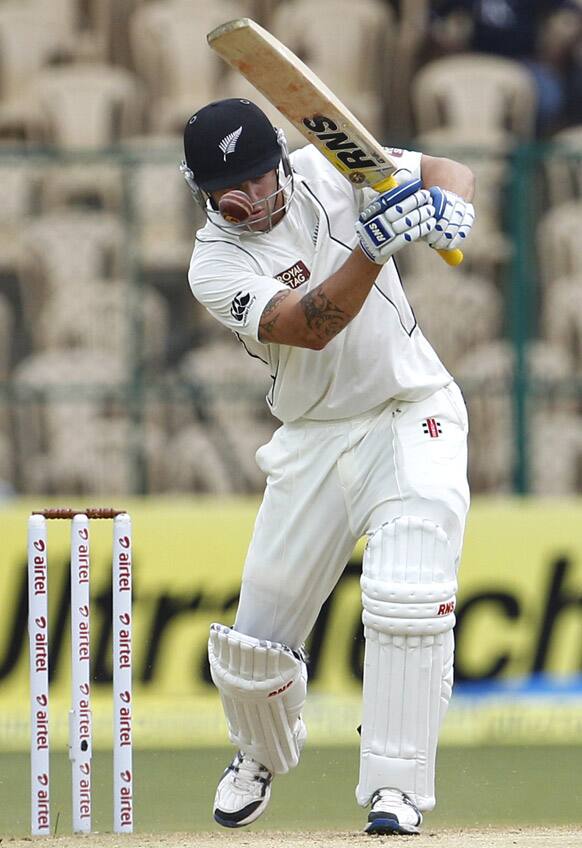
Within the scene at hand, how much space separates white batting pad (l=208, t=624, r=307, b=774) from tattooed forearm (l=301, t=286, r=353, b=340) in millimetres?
932

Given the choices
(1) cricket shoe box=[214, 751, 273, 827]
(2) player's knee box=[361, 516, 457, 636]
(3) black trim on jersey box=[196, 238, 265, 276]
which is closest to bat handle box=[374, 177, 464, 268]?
(3) black trim on jersey box=[196, 238, 265, 276]

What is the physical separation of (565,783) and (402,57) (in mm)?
5897

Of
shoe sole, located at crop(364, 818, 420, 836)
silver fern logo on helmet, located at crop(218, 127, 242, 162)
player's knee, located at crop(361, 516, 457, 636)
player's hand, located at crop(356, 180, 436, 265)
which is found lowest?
shoe sole, located at crop(364, 818, 420, 836)

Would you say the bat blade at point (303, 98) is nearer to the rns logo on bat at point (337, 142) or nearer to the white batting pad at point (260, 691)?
the rns logo on bat at point (337, 142)

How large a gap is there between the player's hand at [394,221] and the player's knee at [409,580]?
70 centimetres

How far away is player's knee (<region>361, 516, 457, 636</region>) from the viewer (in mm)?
3896

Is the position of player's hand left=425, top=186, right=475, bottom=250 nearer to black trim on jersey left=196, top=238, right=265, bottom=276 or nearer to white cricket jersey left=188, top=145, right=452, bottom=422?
white cricket jersey left=188, top=145, right=452, bottom=422

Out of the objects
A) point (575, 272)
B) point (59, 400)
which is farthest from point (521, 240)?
point (59, 400)

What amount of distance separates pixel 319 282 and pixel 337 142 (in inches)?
16.3

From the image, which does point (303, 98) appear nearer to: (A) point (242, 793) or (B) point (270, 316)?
(B) point (270, 316)

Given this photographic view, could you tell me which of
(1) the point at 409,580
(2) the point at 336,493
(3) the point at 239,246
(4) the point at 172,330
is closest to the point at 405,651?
(1) the point at 409,580

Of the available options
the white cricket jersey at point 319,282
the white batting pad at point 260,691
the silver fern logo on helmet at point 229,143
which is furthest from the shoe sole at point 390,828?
the silver fern logo on helmet at point 229,143

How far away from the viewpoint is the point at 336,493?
13.9ft

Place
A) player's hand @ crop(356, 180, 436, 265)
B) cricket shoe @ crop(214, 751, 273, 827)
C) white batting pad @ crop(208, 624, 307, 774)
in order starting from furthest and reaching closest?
1. cricket shoe @ crop(214, 751, 273, 827)
2. white batting pad @ crop(208, 624, 307, 774)
3. player's hand @ crop(356, 180, 436, 265)
